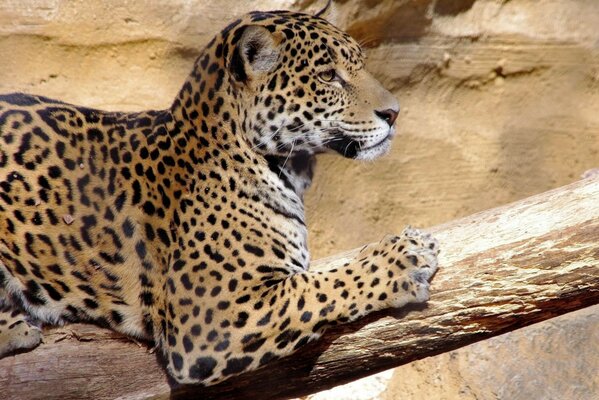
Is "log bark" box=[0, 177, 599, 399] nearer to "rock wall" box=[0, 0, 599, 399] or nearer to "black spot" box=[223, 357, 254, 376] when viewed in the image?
"black spot" box=[223, 357, 254, 376]

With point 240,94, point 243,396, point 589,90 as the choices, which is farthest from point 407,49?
point 243,396

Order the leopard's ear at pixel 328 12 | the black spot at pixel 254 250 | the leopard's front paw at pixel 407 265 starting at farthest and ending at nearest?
1. the leopard's ear at pixel 328 12
2. the black spot at pixel 254 250
3. the leopard's front paw at pixel 407 265

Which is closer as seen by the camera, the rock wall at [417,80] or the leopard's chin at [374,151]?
the leopard's chin at [374,151]

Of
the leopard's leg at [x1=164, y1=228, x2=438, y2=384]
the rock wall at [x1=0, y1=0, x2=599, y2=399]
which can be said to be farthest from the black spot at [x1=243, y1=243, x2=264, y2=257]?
the rock wall at [x1=0, y1=0, x2=599, y2=399]

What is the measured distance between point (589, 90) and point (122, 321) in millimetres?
5652

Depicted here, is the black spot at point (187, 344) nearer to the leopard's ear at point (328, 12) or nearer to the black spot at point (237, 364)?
the black spot at point (237, 364)

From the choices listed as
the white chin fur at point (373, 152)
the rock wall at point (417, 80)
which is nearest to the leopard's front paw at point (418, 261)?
the white chin fur at point (373, 152)

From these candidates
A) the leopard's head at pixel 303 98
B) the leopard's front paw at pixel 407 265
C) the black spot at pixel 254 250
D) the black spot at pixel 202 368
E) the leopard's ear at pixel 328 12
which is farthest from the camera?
the leopard's ear at pixel 328 12

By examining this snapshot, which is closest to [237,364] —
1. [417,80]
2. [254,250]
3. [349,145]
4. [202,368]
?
[202,368]

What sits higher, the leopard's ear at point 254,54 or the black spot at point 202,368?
the leopard's ear at point 254,54

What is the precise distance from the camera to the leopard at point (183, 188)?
5.89 metres

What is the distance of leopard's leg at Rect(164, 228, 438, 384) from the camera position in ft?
18.2

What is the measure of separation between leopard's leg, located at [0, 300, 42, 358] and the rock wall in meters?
2.87

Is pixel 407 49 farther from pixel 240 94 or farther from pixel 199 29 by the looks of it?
pixel 240 94
